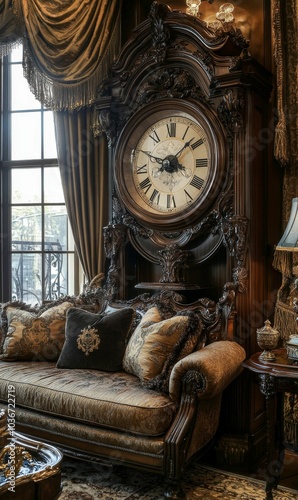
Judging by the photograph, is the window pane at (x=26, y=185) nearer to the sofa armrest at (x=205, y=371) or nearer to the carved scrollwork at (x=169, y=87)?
the carved scrollwork at (x=169, y=87)

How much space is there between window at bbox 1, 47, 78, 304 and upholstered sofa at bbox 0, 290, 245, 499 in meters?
0.75

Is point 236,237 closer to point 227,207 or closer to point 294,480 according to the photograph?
point 227,207

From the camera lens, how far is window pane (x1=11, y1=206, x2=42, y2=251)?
4.42 m

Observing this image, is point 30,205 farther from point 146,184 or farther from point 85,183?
point 146,184

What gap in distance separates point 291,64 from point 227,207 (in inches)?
36.3

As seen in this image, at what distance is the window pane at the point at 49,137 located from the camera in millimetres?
4375

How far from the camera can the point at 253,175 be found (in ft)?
10.4

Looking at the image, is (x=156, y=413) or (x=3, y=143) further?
(x=3, y=143)

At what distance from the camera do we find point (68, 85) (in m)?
3.89

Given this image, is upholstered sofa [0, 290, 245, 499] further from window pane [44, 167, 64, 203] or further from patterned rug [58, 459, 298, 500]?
window pane [44, 167, 64, 203]

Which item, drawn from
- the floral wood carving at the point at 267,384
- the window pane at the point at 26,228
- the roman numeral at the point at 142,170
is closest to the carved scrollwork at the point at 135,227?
the roman numeral at the point at 142,170

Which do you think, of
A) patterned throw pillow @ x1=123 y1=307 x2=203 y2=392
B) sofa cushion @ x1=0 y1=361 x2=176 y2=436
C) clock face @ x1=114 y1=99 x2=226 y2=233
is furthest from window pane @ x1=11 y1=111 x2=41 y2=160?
patterned throw pillow @ x1=123 y1=307 x2=203 y2=392

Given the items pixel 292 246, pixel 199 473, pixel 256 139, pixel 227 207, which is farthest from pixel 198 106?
pixel 199 473

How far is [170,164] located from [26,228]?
1546mm
